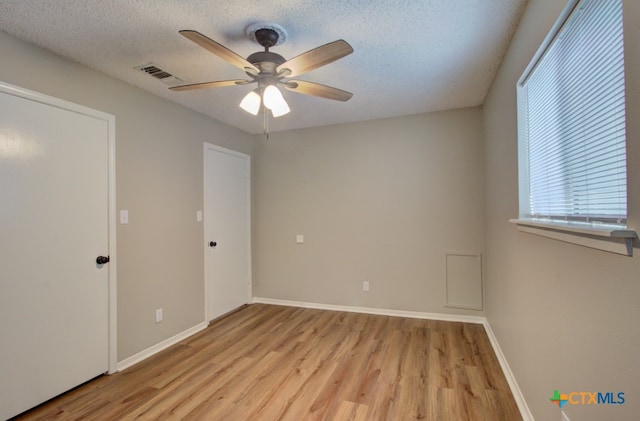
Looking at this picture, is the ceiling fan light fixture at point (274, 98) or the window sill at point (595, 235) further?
the ceiling fan light fixture at point (274, 98)

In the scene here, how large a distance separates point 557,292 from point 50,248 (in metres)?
3.08

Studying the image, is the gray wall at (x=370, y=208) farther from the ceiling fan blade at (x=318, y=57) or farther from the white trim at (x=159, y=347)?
the ceiling fan blade at (x=318, y=57)

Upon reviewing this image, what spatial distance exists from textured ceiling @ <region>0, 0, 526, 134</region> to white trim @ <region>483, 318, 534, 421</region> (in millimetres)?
2369

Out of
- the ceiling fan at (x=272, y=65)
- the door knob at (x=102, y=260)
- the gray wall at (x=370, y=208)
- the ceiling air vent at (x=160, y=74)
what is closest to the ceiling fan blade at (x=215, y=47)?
the ceiling fan at (x=272, y=65)

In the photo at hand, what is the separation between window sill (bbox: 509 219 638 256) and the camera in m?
0.82

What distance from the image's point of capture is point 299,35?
6.32ft

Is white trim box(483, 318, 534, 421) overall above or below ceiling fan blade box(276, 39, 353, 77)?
below

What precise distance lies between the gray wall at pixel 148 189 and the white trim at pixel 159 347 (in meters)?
0.05

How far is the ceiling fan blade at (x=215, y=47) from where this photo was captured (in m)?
1.43

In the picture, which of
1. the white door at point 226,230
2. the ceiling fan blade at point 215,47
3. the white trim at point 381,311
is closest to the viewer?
the ceiling fan blade at point 215,47

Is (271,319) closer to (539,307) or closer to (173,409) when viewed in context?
(173,409)

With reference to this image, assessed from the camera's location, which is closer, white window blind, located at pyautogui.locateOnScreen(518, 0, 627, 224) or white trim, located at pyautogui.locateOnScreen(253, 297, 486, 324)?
white window blind, located at pyautogui.locateOnScreen(518, 0, 627, 224)

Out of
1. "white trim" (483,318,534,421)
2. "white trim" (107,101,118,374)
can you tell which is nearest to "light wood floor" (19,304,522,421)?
"white trim" (483,318,534,421)

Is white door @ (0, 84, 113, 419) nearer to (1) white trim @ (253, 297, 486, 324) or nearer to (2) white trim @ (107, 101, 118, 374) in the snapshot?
(2) white trim @ (107, 101, 118, 374)
